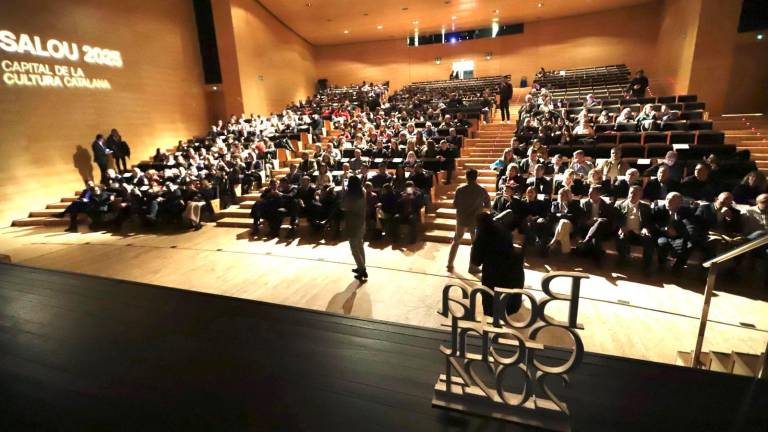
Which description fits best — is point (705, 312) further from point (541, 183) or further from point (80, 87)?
point (80, 87)

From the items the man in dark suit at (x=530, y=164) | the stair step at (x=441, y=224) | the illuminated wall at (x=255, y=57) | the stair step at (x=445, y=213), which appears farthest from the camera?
the illuminated wall at (x=255, y=57)

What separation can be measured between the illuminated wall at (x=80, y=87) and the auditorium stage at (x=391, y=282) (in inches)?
127

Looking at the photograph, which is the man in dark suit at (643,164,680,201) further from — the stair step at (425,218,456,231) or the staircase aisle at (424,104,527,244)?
the stair step at (425,218,456,231)

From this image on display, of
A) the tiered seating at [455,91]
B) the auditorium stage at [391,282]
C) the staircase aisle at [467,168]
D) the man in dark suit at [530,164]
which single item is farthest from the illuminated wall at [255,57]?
the man in dark suit at [530,164]

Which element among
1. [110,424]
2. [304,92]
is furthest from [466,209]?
[304,92]

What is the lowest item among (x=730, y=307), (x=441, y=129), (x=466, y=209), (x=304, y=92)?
(x=730, y=307)

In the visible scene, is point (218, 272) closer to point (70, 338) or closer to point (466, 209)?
point (70, 338)

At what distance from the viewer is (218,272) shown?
15.2 ft

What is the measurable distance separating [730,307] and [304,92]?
723 inches

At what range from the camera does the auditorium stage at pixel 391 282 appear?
2.94 meters

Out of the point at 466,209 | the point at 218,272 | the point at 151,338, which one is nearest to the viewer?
the point at 151,338

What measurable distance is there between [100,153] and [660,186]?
478 inches

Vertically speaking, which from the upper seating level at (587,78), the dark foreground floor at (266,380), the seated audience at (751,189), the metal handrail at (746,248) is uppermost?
the upper seating level at (587,78)

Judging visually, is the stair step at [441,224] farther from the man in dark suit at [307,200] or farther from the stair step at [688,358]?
the stair step at [688,358]
